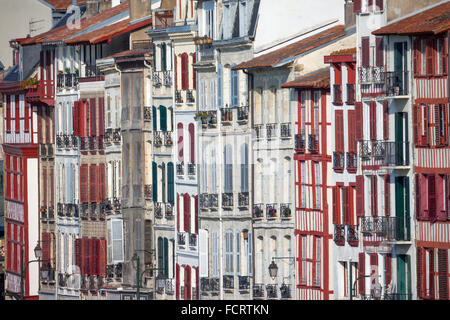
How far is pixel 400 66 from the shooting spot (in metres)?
75.9

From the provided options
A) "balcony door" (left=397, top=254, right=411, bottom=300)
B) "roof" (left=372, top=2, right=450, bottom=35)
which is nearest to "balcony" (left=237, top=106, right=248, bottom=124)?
"roof" (left=372, top=2, right=450, bottom=35)

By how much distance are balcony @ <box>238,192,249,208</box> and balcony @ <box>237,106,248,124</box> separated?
12.2 feet

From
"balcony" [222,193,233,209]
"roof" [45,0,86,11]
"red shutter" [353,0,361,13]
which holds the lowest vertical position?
"balcony" [222,193,233,209]

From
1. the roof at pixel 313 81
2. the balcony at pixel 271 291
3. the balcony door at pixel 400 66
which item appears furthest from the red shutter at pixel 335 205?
the balcony door at pixel 400 66

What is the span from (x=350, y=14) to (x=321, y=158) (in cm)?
698

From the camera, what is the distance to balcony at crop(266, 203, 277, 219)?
97062 millimetres

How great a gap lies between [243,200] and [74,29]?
3153 centimetres

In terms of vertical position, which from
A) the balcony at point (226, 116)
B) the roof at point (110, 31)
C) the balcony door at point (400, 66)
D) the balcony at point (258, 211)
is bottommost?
the balcony at point (258, 211)

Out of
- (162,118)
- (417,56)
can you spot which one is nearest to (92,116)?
(162,118)

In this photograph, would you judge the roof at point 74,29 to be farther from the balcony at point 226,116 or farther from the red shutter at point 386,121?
the red shutter at point 386,121

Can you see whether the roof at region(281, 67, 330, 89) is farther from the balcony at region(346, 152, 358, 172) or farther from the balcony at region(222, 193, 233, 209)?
the balcony at region(222, 193, 233, 209)

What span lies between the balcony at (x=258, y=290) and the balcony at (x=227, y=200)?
234 inches

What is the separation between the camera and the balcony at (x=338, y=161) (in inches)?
3351
